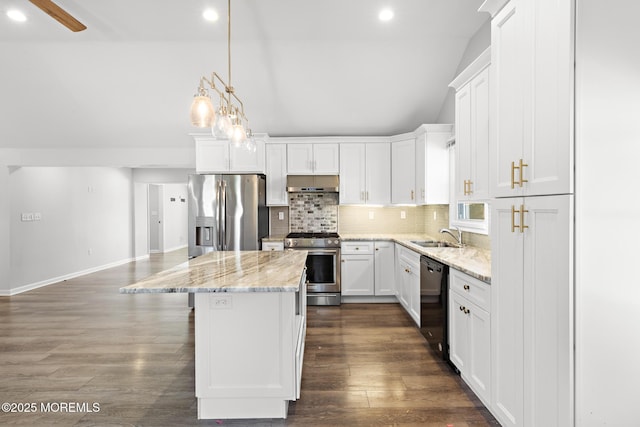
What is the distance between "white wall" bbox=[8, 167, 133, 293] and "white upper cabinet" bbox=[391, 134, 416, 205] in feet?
19.4

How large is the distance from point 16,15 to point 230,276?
3718 millimetres

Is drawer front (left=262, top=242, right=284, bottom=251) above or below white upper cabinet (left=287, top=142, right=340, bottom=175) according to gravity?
below

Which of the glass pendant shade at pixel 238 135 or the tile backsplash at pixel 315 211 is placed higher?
the glass pendant shade at pixel 238 135

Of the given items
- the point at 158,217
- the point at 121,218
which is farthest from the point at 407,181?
the point at 158,217

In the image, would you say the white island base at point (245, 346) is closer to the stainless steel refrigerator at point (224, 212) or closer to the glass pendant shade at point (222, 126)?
the glass pendant shade at point (222, 126)

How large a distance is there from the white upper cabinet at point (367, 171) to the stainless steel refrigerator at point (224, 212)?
1.30 m

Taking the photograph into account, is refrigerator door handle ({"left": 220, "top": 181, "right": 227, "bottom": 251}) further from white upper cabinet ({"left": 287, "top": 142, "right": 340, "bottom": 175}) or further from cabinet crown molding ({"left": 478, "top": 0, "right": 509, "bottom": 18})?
cabinet crown molding ({"left": 478, "top": 0, "right": 509, "bottom": 18})

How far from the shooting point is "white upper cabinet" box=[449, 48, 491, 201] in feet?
8.16

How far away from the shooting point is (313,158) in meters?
5.13

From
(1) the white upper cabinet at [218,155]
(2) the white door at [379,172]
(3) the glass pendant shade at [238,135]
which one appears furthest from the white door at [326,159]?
(3) the glass pendant shade at [238,135]

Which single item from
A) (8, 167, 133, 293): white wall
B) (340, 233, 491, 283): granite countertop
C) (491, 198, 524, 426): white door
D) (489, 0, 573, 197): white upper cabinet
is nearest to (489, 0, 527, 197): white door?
(489, 0, 573, 197): white upper cabinet

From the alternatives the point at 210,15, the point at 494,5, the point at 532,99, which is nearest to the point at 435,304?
the point at 532,99

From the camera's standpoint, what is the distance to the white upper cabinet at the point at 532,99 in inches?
55.4

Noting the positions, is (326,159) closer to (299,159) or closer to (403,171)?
(299,159)
